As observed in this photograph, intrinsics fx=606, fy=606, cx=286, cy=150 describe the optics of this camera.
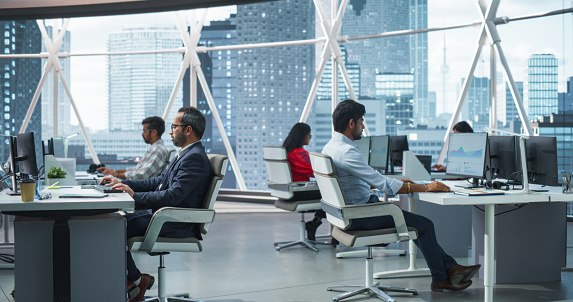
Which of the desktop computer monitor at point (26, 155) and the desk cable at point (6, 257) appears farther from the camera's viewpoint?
the desk cable at point (6, 257)

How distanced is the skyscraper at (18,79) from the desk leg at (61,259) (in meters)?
8.23

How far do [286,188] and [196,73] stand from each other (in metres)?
4.96

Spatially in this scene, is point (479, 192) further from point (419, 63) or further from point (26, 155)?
point (419, 63)

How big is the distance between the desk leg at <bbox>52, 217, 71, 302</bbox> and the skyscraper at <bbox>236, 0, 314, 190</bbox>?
695cm

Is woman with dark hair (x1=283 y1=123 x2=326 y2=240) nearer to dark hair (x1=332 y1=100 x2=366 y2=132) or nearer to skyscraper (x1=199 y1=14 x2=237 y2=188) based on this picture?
dark hair (x1=332 y1=100 x2=366 y2=132)

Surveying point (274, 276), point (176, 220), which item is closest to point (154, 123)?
Result: point (274, 276)

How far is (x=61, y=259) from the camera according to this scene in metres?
3.17

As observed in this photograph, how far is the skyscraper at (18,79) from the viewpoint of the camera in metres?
10.7

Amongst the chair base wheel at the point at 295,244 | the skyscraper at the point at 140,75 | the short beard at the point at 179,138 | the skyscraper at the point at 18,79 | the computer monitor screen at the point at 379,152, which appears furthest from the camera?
the skyscraper at the point at 18,79

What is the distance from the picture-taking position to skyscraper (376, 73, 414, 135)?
30.3ft

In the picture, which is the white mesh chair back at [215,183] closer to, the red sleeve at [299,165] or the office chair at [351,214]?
the office chair at [351,214]

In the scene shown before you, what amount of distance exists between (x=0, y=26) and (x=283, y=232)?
22.4 ft

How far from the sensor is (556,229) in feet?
15.0

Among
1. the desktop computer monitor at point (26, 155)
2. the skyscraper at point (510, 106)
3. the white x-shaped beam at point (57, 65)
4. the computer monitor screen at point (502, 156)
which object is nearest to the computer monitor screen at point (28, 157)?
the desktop computer monitor at point (26, 155)
